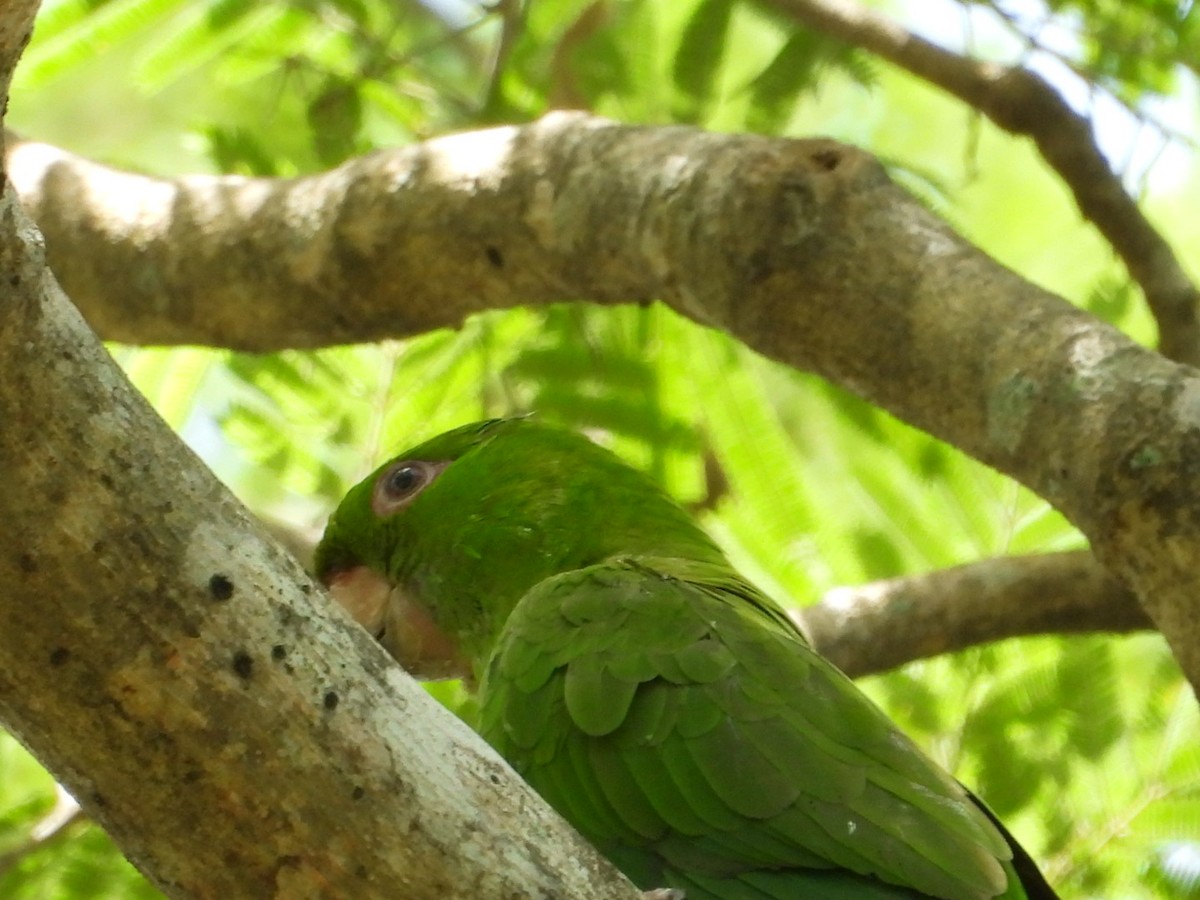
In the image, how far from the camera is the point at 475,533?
3012 mm

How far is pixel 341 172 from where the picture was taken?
352cm

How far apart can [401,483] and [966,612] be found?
1483 millimetres

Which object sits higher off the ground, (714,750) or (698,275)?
(698,275)

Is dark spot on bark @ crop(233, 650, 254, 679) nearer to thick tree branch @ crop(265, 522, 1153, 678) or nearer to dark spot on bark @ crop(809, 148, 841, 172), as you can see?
dark spot on bark @ crop(809, 148, 841, 172)

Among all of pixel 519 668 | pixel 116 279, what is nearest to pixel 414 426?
pixel 116 279

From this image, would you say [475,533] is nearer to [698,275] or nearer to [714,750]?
[698,275]

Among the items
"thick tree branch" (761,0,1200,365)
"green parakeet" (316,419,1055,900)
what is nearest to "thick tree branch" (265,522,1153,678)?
"thick tree branch" (761,0,1200,365)

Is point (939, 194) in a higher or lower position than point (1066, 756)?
higher

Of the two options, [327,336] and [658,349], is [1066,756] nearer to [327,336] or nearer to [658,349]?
[658,349]

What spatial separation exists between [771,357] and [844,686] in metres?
0.77

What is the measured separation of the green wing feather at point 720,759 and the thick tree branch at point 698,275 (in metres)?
0.49

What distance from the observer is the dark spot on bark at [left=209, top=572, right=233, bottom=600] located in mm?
1458

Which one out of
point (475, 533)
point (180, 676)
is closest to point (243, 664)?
point (180, 676)

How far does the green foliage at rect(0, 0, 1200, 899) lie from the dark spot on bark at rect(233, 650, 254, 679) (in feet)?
7.20
